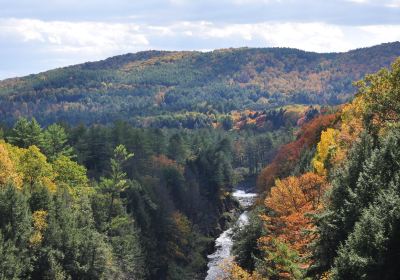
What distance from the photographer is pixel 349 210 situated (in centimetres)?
3550

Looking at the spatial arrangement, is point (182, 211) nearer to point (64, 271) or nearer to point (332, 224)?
point (64, 271)

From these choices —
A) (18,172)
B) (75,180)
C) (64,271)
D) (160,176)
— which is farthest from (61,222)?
(160,176)

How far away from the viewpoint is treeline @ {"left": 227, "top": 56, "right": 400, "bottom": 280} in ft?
93.8

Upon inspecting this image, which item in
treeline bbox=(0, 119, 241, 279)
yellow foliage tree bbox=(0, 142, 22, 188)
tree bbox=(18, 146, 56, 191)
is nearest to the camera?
treeline bbox=(0, 119, 241, 279)

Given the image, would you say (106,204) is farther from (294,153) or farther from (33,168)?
(294,153)

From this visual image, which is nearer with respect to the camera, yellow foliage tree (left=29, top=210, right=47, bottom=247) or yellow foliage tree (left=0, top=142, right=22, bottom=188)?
yellow foliage tree (left=29, top=210, right=47, bottom=247)

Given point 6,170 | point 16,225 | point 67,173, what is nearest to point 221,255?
point 67,173

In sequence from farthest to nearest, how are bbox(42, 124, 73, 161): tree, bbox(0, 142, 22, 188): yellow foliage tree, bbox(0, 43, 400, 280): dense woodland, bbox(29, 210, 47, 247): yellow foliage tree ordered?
bbox(42, 124, 73, 161): tree
bbox(0, 142, 22, 188): yellow foliage tree
bbox(29, 210, 47, 247): yellow foliage tree
bbox(0, 43, 400, 280): dense woodland

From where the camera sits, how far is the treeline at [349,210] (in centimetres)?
2858

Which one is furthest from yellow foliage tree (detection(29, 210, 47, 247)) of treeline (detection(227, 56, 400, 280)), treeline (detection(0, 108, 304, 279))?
treeline (detection(227, 56, 400, 280))

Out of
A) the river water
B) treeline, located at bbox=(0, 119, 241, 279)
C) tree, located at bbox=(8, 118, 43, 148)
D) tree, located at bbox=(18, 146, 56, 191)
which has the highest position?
tree, located at bbox=(8, 118, 43, 148)

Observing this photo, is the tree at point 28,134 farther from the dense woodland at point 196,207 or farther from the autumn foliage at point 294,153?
the autumn foliage at point 294,153

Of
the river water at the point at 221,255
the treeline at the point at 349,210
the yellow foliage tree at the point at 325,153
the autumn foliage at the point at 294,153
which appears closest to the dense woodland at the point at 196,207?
the treeline at the point at 349,210

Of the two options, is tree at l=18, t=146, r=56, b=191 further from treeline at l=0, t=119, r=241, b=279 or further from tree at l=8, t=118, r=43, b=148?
tree at l=8, t=118, r=43, b=148
